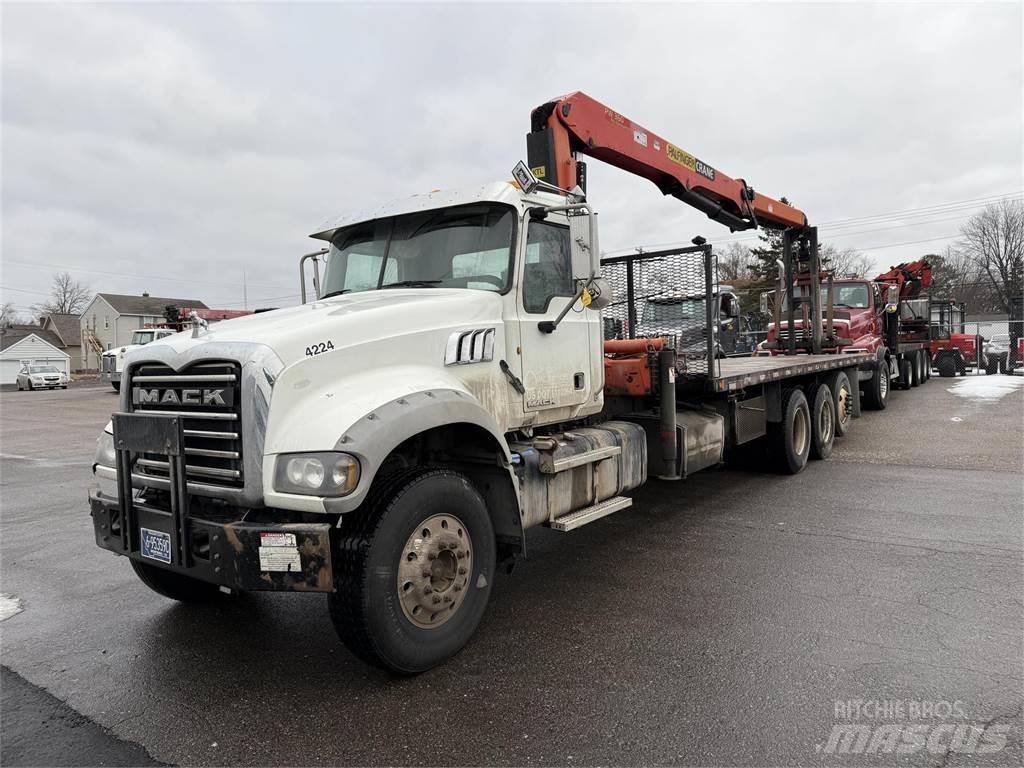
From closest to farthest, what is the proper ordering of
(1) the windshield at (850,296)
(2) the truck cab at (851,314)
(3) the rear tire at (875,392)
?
(2) the truck cab at (851,314) < (3) the rear tire at (875,392) < (1) the windshield at (850,296)

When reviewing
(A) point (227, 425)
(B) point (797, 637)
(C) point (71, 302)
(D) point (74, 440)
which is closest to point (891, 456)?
(B) point (797, 637)

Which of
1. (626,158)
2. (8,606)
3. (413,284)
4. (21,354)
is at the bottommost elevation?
(8,606)

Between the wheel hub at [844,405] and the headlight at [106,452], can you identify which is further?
the wheel hub at [844,405]

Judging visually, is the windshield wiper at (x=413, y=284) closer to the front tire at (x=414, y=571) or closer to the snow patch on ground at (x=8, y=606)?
the front tire at (x=414, y=571)

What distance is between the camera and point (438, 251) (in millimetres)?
4375

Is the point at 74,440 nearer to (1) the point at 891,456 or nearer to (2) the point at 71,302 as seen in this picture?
(1) the point at 891,456

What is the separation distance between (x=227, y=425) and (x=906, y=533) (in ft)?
17.2

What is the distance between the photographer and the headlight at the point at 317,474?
9.49 ft

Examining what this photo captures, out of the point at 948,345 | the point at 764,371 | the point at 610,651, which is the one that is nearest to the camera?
the point at 610,651

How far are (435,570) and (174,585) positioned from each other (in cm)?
185

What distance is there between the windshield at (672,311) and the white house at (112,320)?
6181 centimetres

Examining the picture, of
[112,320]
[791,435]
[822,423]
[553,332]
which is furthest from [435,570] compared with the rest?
Answer: [112,320]

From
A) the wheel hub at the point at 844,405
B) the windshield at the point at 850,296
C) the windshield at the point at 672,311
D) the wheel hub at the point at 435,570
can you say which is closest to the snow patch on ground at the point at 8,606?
the wheel hub at the point at 435,570

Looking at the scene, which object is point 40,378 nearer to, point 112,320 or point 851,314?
Answer: point 112,320
